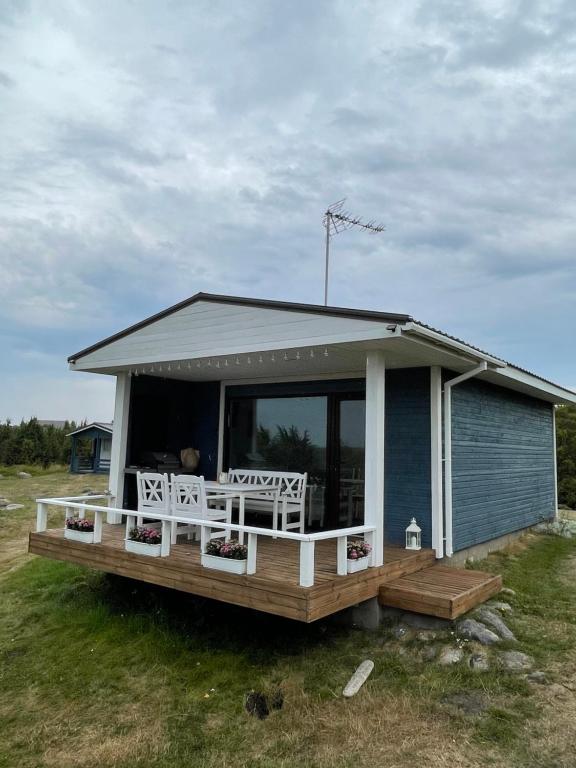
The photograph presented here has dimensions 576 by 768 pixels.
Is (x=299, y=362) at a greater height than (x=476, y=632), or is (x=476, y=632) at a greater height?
(x=299, y=362)

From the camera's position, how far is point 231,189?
35.4 feet

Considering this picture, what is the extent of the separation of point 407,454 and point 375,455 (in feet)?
4.65

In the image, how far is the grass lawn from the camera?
3.33 metres

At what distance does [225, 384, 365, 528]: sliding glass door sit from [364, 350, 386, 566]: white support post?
5.61 feet

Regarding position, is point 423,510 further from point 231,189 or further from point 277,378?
point 231,189

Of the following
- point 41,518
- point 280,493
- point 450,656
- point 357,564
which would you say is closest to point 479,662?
point 450,656

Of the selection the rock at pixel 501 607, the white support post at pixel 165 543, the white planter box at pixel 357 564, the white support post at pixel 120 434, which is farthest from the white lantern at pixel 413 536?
the white support post at pixel 120 434

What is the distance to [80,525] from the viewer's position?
5.91m

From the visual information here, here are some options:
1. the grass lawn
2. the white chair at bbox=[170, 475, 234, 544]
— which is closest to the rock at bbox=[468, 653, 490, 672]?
the grass lawn

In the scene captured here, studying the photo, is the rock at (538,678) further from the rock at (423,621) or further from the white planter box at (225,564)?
the white planter box at (225,564)

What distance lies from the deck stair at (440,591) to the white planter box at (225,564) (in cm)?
128

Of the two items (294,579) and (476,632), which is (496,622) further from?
(294,579)

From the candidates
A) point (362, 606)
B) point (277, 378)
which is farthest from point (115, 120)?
point (362, 606)

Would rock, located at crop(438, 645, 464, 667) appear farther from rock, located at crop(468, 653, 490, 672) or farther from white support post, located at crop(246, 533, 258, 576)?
white support post, located at crop(246, 533, 258, 576)
